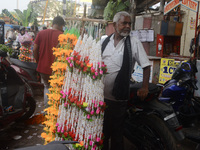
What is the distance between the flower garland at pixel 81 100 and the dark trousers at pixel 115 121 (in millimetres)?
530

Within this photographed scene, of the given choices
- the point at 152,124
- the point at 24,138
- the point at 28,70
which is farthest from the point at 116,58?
the point at 28,70

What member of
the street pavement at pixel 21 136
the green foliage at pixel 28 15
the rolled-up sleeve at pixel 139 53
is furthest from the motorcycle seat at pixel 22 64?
the green foliage at pixel 28 15

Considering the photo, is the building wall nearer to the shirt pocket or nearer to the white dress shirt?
the white dress shirt

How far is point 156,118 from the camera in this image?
2.58 m

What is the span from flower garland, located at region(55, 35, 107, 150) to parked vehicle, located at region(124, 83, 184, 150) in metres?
0.89

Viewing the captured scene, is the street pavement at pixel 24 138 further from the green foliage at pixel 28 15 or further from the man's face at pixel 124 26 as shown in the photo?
the green foliage at pixel 28 15

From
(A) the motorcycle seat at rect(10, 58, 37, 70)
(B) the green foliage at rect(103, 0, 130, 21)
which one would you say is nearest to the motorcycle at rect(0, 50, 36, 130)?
(A) the motorcycle seat at rect(10, 58, 37, 70)

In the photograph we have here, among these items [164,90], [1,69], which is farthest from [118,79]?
[1,69]

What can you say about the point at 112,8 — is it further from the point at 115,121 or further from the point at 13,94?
the point at 115,121

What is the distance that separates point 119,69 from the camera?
2463mm

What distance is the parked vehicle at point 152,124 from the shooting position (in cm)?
249

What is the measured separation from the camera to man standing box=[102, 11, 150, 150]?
2.40 metres

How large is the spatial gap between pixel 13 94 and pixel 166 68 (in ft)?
13.9

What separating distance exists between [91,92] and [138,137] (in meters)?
1.20
